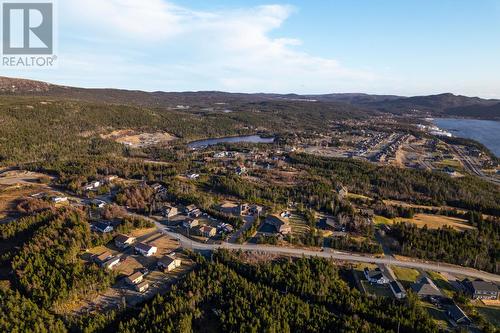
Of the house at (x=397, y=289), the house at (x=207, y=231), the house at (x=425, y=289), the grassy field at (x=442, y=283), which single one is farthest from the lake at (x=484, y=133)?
the house at (x=207, y=231)

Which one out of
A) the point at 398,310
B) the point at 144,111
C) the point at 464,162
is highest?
the point at 144,111

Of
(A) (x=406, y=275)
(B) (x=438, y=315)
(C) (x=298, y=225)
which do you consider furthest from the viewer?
(C) (x=298, y=225)

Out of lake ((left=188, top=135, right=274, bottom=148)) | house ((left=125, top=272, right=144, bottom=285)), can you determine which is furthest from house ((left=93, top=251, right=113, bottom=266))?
lake ((left=188, top=135, right=274, bottom=148))

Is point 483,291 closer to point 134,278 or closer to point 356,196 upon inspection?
point 356,196

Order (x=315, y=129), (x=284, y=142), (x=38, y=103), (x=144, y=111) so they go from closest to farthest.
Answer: (x=38, y=103), (x=284, y=142), (x=144, y=111), (x=315, y=129)

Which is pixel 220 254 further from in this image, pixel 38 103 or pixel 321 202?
pixel 38 103

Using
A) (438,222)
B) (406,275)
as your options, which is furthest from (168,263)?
(438,222)

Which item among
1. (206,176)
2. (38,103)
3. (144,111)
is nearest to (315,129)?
(144,111)
